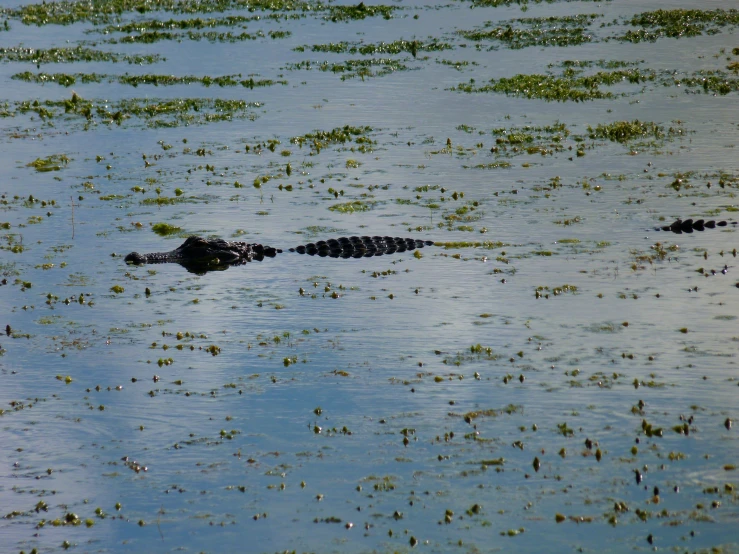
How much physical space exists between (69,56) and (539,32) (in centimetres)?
1616

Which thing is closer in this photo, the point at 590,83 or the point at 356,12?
the point at 590,83

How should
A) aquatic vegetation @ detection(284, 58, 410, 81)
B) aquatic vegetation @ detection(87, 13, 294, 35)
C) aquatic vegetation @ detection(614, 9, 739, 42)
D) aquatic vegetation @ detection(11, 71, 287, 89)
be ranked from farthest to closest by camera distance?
aquatic vegetation @ detection(87, 13, 294, 35), aquatic vegetation @ detection(614, 9, 739, 42), aquatic vegetation @ detection(284, 58, 410, 81), aquatic vegetation @ detection(11, 71, 287, 89)

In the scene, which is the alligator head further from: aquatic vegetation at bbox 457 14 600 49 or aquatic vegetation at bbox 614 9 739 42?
aquatic vegetation at bbox 614 9 739 42

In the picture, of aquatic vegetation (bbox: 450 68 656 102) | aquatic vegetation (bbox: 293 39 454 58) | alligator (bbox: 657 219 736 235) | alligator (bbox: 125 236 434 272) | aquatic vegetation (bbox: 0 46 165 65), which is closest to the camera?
alligator (bbox: 125 236 434 272)

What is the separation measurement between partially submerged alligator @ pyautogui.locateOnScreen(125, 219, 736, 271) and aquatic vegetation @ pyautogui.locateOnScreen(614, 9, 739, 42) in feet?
72.3

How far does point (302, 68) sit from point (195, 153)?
38.2 feet

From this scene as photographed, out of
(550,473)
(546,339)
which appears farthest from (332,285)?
(550,473)

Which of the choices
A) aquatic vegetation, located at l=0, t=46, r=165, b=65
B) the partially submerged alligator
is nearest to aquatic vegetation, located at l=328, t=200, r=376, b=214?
the partially submerged alligator

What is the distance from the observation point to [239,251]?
16.6 metres

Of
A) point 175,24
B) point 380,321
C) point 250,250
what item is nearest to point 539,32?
point 175,24

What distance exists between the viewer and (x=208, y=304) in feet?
47.7

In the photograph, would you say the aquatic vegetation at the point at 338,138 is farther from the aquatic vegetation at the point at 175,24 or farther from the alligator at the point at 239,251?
the aquatic vegetation at the point at 175,24

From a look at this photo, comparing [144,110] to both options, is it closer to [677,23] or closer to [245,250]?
[245,250]

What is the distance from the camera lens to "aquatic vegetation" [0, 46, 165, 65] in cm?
3616
